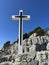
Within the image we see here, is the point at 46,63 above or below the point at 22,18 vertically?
below

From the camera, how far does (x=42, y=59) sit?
2433 cm

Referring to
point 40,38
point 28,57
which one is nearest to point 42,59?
point 28,57

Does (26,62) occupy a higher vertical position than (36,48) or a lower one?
lower

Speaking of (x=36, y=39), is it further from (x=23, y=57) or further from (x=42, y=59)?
(x=42, y=59)

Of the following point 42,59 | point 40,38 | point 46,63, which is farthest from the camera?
point 40,38

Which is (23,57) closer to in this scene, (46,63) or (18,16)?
(46,63)

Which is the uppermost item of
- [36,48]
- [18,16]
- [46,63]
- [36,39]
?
[18,16]

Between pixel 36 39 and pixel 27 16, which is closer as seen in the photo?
pixel 27 16

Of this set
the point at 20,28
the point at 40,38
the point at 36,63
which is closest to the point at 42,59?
the point at 36,63

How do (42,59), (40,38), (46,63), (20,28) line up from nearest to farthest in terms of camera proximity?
1. (46,63)
2. (42,59)
3. (20,28)
4. (40,38)

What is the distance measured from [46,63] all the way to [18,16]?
1701 centimetres

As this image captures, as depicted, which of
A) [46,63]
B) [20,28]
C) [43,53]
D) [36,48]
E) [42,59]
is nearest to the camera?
[46,63]

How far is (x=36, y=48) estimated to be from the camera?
31469 mm

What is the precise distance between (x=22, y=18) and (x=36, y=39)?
24.9 feet
